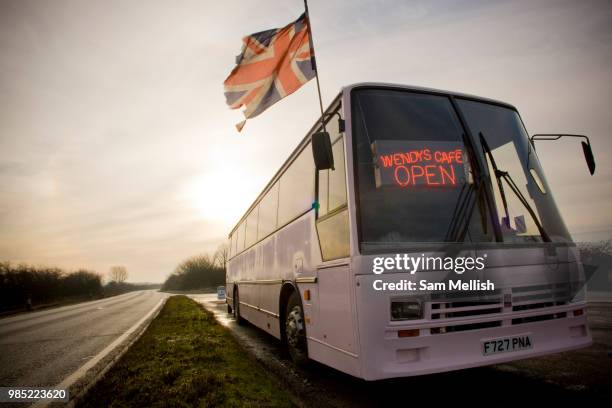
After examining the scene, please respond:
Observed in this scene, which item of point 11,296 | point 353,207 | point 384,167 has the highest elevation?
point 384,167

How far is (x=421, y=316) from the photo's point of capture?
317 cm

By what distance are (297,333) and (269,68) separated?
15.3 ft

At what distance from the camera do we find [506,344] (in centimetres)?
333

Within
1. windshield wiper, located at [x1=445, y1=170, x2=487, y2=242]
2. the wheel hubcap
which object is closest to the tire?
the wheel hubcap

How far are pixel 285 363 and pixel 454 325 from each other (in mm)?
3573

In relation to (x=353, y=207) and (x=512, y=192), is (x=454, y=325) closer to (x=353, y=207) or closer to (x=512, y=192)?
(x=353, y=207)

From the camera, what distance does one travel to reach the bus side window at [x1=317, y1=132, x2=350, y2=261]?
3.63m

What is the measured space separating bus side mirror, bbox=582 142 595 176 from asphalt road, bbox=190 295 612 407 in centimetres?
247

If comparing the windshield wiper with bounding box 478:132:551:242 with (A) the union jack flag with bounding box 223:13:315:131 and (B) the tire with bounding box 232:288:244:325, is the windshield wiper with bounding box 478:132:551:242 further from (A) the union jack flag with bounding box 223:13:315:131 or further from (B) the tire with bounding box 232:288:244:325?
(B) the tire with bounding box 232:288:244:325

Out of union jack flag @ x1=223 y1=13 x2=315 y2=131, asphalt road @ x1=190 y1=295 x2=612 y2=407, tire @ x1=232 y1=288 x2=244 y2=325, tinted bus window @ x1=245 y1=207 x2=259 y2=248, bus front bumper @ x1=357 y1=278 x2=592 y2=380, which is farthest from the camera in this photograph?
tire @ x1=232 y1=288 x2=244 y2=325

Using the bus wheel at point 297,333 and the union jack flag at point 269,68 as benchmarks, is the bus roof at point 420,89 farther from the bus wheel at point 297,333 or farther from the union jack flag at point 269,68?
the bus wheel at point 297,333

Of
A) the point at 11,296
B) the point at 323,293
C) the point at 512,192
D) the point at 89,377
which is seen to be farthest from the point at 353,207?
the point at 11,296

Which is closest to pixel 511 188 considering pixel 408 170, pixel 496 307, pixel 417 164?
pixel 417 164

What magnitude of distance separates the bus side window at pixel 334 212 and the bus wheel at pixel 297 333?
1323 mm
